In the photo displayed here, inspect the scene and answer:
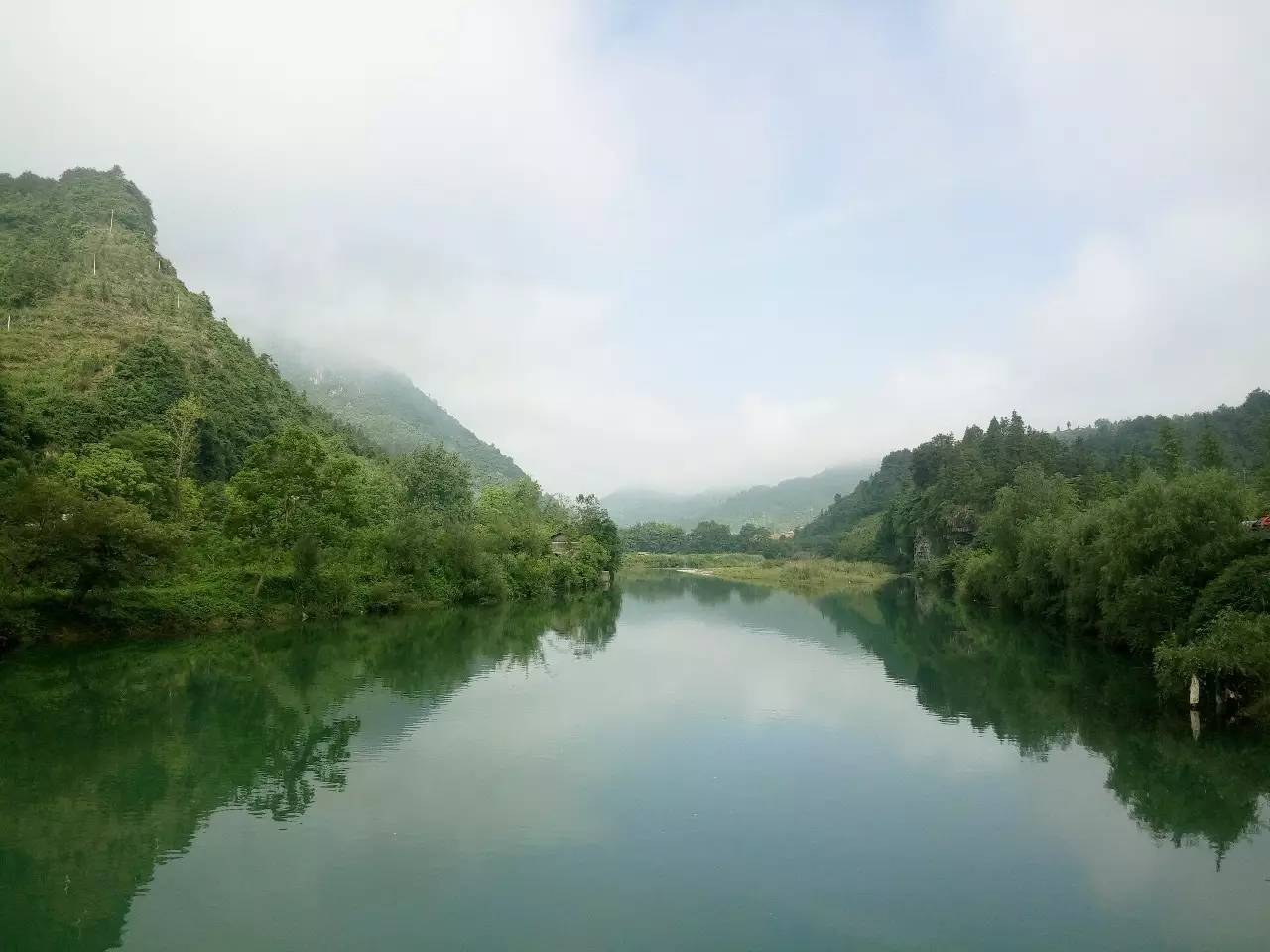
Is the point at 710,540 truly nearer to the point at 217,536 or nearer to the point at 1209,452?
the point at 1209,452

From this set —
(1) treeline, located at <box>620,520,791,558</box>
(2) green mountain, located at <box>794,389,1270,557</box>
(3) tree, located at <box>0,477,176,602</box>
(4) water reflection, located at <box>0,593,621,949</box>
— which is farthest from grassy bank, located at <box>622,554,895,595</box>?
(3) tree, located at <box>0,477,176,602</box>

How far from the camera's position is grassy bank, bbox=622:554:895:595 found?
7756 cm

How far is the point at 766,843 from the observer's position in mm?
12359

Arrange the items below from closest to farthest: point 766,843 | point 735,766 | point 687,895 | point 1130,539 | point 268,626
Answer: point 687,895 < point 766,843 < point 735,766 < point 1130,539 < point 268,626

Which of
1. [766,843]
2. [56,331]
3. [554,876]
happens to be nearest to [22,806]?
[554,876]

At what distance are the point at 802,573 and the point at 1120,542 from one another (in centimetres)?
5805

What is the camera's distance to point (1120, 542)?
85.3ft

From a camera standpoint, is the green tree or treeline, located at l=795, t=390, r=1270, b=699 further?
the green tree

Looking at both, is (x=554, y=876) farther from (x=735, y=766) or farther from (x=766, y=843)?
(x=735, y=766)

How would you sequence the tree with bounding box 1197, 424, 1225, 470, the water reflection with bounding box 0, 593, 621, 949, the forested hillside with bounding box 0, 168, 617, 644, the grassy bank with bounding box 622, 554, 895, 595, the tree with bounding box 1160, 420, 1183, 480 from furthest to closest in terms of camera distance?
the grassy bank with bounding box 622, 554, 895, 595 → the tree with bounding box 1160, 420, 1183, 480 → the tree with bounding box 1197, 424, 1225, 470 → the forested hillside with bounding box 0, 168, 617, 644 → the water reflection with bounding box 0, 593, 621, 949

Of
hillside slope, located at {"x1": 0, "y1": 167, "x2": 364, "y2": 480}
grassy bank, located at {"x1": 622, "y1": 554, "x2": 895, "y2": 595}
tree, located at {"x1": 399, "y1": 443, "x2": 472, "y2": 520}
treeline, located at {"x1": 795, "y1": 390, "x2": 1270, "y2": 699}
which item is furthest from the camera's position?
grassy bank, located at {"x1": 622, "y1": 554, "x2": 895, "y2": 595}

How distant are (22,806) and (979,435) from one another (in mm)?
99295

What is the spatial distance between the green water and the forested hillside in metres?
3.66

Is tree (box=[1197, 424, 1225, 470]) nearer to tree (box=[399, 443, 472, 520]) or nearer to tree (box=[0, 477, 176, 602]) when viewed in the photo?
tree (box=[399, 443, 472, 520])
